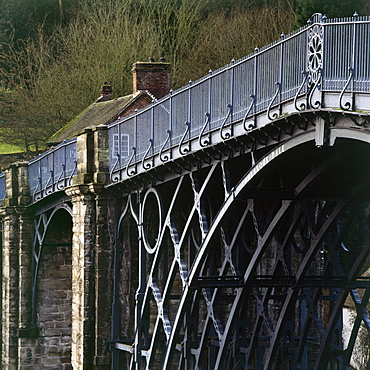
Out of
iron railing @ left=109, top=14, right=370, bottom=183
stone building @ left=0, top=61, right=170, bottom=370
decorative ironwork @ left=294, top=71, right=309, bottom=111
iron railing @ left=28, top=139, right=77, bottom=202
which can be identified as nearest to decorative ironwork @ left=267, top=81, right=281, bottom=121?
iron railing @ left=109, top=14, right=370, bottom=183

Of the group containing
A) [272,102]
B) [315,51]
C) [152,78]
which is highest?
[152,78]

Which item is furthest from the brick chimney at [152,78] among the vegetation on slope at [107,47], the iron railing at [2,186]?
the vegetation on slope at [107,47]

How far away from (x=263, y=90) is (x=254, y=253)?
2993 mm

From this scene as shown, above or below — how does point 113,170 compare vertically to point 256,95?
below

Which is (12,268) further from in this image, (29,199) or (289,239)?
(289,239)

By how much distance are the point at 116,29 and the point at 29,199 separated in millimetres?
16766

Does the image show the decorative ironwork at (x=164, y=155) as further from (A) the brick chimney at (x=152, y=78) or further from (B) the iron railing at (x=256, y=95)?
(A) the brick chimney at (x=152, y=78)

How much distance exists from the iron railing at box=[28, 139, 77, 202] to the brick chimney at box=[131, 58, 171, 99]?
4.35 metres

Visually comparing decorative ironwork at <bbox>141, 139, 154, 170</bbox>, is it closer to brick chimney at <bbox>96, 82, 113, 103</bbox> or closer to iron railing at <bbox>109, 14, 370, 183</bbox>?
iron railing at <bbox>109, 14, 370, 183</bbox>

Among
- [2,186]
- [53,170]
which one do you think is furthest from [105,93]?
[53,170]

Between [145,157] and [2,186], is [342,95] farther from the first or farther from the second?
[2,186]

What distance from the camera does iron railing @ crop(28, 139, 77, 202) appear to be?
69.8ft

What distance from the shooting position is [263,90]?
12461mm

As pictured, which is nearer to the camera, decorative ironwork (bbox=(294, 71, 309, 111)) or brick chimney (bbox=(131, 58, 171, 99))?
decorative ironwork (bbox=(294, 71, 309, 111))
